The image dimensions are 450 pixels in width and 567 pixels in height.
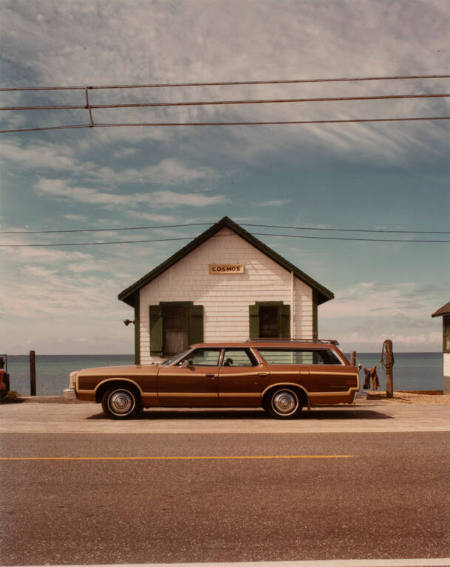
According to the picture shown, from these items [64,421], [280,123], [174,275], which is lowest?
[64,421]

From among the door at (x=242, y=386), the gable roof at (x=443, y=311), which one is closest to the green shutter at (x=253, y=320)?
the door at (x=242, y=386)

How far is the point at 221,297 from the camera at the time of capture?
19.1 m

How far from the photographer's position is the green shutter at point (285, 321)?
18.7 m

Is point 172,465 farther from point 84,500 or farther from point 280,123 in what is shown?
point 280,123

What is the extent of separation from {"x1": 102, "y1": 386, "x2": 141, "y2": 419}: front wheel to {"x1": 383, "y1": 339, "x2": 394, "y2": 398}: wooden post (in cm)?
971

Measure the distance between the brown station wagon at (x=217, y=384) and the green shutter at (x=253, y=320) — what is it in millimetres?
6897

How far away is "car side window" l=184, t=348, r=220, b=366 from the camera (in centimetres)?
1186

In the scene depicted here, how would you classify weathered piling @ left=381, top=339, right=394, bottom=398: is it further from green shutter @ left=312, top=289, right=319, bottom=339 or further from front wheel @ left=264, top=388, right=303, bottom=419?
front wheel @ left=264, top=388, right=303, bottom=419

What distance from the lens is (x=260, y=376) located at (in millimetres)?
11648

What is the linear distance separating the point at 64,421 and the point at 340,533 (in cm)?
830

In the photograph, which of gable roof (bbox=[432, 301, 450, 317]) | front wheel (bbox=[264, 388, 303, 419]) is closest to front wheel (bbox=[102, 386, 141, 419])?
front wheel (bbox=[264, 388, 303, 419])

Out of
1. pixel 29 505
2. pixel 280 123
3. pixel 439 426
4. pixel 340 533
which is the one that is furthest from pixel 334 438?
pixel 280 123

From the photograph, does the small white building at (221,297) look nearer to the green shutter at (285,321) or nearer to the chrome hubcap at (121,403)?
the green shutter at (285,321)

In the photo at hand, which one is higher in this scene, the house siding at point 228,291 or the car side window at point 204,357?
the house siding at point 228,291
